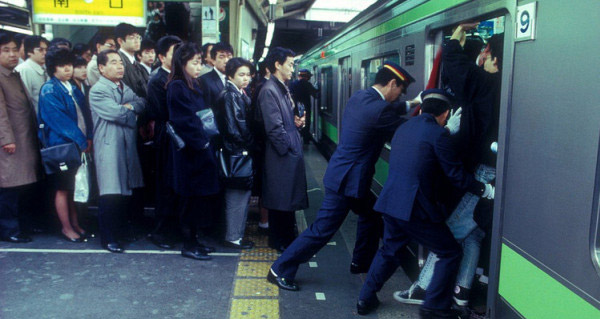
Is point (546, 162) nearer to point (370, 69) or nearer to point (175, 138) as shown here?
point (175, 138)

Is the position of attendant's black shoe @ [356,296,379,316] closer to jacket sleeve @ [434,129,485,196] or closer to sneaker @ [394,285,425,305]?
sneaker @ [394,285,425,305]

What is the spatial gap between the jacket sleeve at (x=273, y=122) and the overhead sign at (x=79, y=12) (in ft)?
15.5

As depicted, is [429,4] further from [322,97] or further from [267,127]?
[322,97]

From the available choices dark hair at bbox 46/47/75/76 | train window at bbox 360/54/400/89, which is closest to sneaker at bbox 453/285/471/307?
train window at bbox 360/54/400/89

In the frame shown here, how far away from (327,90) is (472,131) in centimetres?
665

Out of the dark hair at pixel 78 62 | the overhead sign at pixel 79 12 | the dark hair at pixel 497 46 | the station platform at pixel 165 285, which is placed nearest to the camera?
the dark hair at pixel 497 46

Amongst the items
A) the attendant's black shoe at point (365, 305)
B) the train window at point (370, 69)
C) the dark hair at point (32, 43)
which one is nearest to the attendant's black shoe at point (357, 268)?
the attendant's black shoe at point (365, 305)

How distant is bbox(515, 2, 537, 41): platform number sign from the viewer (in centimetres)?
214

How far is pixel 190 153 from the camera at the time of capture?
396 centimetres

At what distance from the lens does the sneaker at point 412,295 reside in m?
3.40

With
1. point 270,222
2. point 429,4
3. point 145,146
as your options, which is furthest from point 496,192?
point 145,146

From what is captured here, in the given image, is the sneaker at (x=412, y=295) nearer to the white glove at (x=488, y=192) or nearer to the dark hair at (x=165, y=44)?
the white glove at (x=488, y=192)

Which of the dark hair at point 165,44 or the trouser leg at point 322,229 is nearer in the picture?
the trouser leg at point 322,229

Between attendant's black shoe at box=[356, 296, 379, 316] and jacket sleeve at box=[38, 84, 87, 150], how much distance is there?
2588 millimetres
